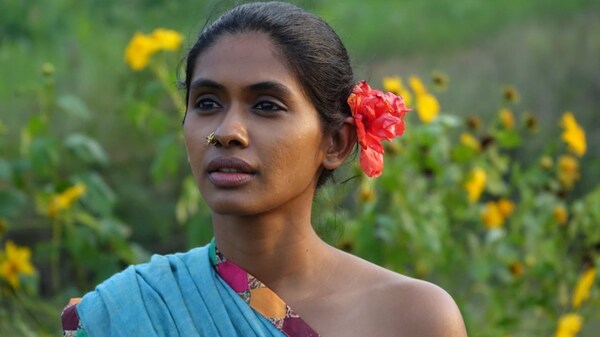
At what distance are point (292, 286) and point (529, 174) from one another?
2.40 m

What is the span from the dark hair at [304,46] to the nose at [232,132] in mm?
174

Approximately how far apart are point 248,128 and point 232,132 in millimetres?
46

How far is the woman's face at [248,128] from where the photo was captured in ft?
8.64

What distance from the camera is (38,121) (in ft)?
15.0

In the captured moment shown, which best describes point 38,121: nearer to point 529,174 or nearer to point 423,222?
point 423,222

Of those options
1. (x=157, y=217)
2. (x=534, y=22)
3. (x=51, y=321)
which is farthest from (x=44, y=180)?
(x=534, y=22)

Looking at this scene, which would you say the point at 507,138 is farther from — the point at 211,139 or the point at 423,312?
the point at 211,139

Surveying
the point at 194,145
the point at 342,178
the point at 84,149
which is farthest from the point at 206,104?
the point at 84,149

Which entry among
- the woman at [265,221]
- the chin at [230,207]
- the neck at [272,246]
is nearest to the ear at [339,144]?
the woman at [265,221]

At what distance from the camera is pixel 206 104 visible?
2717 mm

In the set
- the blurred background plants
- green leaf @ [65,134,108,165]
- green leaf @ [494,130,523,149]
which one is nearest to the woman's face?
the blurred background plants

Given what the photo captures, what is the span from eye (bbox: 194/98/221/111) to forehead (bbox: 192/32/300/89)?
0.05 meters

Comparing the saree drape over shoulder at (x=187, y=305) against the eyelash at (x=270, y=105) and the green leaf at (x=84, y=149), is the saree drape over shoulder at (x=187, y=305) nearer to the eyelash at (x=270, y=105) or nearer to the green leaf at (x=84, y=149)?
the eyelash at (x=270, y=105)

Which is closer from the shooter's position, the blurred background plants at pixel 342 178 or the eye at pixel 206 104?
the eye at pixel 206 104
